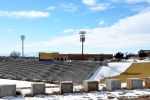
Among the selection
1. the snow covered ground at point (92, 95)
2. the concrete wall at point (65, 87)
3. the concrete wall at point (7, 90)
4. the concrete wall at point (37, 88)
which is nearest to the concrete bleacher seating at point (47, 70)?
the snow covered ground at point (92, 95)

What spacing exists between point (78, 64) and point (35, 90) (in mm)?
52713

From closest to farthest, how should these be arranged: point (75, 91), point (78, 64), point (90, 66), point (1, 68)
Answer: point (75, 91) < point (90, 66) < point (78, 64) < point (1, 68)

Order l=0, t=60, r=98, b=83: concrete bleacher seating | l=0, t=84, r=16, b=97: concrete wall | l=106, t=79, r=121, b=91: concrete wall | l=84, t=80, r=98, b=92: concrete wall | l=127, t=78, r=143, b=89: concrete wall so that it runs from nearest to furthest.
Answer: l=0, t=84, r=16, b=97: concrete wall, l=84, t=80, r=98, b=92: concrete wall, l=106, t=79, r=121, b=91: concrete wall, l=127, t=78, r=143, b=89: concrete wall, l=0, t=60, r=98, b=83: concrete bleacher seating

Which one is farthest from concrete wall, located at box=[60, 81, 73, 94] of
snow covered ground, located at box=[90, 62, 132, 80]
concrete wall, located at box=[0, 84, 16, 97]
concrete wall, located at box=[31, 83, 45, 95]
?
snow covered ground, located at box=[90, 62, 132, 80]

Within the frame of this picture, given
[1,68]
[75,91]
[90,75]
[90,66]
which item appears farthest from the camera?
[1,68]

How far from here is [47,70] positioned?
76562mm

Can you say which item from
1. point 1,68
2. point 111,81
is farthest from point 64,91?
point 1,68

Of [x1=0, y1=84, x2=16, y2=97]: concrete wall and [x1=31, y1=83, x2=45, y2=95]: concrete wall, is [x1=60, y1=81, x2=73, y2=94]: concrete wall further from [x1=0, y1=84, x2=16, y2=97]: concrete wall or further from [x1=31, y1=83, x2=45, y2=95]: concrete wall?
[x1=0, y1=84, x2=16, y2=97]: concrete wall

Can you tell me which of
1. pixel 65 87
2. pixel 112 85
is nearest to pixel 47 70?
pixel 112 85

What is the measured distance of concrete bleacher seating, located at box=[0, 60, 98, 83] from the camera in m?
65.9

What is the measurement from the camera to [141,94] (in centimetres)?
2241

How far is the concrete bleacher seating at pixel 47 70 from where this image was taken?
65894mm

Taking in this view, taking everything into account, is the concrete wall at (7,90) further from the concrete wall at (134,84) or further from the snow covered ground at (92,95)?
the concrete wall at (134,84)

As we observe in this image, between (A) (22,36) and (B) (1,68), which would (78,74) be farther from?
(A) (22,36)
